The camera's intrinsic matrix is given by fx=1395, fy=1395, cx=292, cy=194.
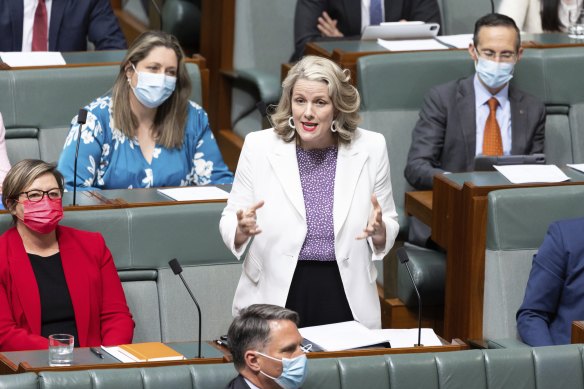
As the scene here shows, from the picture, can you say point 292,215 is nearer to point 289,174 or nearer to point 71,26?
point 289,174

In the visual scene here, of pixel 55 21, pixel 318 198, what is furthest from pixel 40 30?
pixel 318 198

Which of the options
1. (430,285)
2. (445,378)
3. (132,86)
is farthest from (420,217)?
(445,378)

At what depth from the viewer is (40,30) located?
3021 millimetres

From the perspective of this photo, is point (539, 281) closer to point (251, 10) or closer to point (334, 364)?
point (334, 364)

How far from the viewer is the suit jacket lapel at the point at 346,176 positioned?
1993mm

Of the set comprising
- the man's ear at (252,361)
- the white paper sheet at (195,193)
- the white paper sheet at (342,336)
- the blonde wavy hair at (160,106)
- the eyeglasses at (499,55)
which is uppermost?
the eyeglasses at (499,55)

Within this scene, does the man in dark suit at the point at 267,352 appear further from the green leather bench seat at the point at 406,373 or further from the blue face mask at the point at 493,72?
the blue face mask at the point at 493,72

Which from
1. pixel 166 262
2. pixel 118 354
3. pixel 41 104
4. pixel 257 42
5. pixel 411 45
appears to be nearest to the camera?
pixel 118 354

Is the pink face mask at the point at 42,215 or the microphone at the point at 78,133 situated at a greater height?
the microphone at the point at 78,133

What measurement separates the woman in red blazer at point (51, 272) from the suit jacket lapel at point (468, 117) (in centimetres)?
87

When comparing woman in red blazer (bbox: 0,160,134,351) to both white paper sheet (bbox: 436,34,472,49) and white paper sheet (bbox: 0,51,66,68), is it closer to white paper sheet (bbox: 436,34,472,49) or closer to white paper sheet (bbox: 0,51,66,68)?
white paper sheet (bbox: 0,51,66,68)

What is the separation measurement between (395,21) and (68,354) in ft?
5.61

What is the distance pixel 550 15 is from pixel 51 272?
162cm

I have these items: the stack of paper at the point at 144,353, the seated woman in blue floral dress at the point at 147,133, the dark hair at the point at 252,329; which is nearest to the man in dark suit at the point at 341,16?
the seated woman in blue floral dress at the point at 147,133
